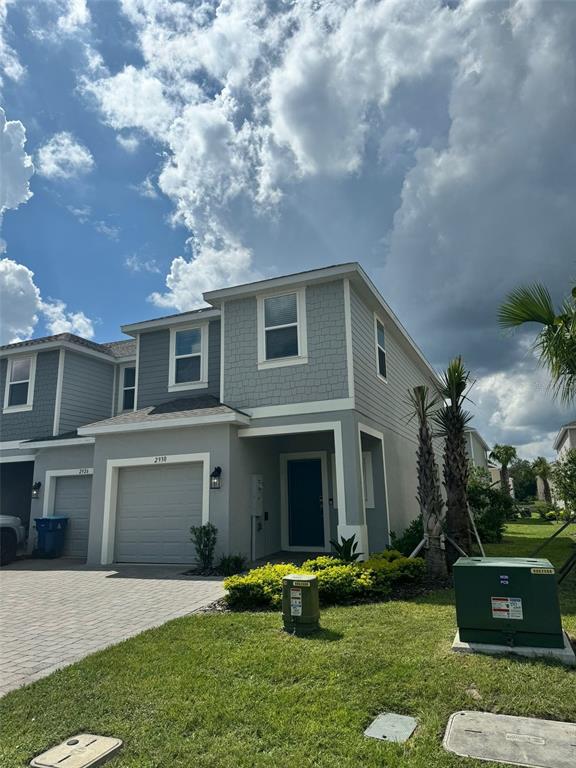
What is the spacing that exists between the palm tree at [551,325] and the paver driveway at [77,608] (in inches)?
251

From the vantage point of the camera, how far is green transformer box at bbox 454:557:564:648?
431 cm

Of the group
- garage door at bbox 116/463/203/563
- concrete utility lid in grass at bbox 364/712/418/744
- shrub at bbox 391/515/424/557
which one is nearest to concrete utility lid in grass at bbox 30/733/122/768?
concrete utility lid in grass at bbox 364/712/418/744

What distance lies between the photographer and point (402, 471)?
14.2 metres

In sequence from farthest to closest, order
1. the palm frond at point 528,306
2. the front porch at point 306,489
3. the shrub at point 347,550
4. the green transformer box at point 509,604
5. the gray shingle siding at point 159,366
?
the gray shingle siding at point 159,366 → the front porch at point 306,489 → the shrub at point 347,550 → the palm frond at point 528,306 → the green transformer box at point 509,604

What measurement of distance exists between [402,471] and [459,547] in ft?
20.1

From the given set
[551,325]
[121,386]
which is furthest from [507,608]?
[121,386]

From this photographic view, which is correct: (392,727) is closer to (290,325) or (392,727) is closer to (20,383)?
(290,325)

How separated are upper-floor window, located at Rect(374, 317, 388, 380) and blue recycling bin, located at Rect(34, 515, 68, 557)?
9.57 m

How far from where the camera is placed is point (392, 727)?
10.0 feet

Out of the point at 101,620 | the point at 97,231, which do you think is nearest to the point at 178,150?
the point at 97,231

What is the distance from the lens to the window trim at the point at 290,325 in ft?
34.4

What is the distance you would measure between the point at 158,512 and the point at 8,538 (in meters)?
4.71

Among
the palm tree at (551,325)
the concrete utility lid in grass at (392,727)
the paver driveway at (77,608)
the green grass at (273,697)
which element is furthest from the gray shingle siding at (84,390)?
the concrete utility lid in grass at (392,727)

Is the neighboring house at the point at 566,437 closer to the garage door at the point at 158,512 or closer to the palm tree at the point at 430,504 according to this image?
the palm tree at the point at 430,504
